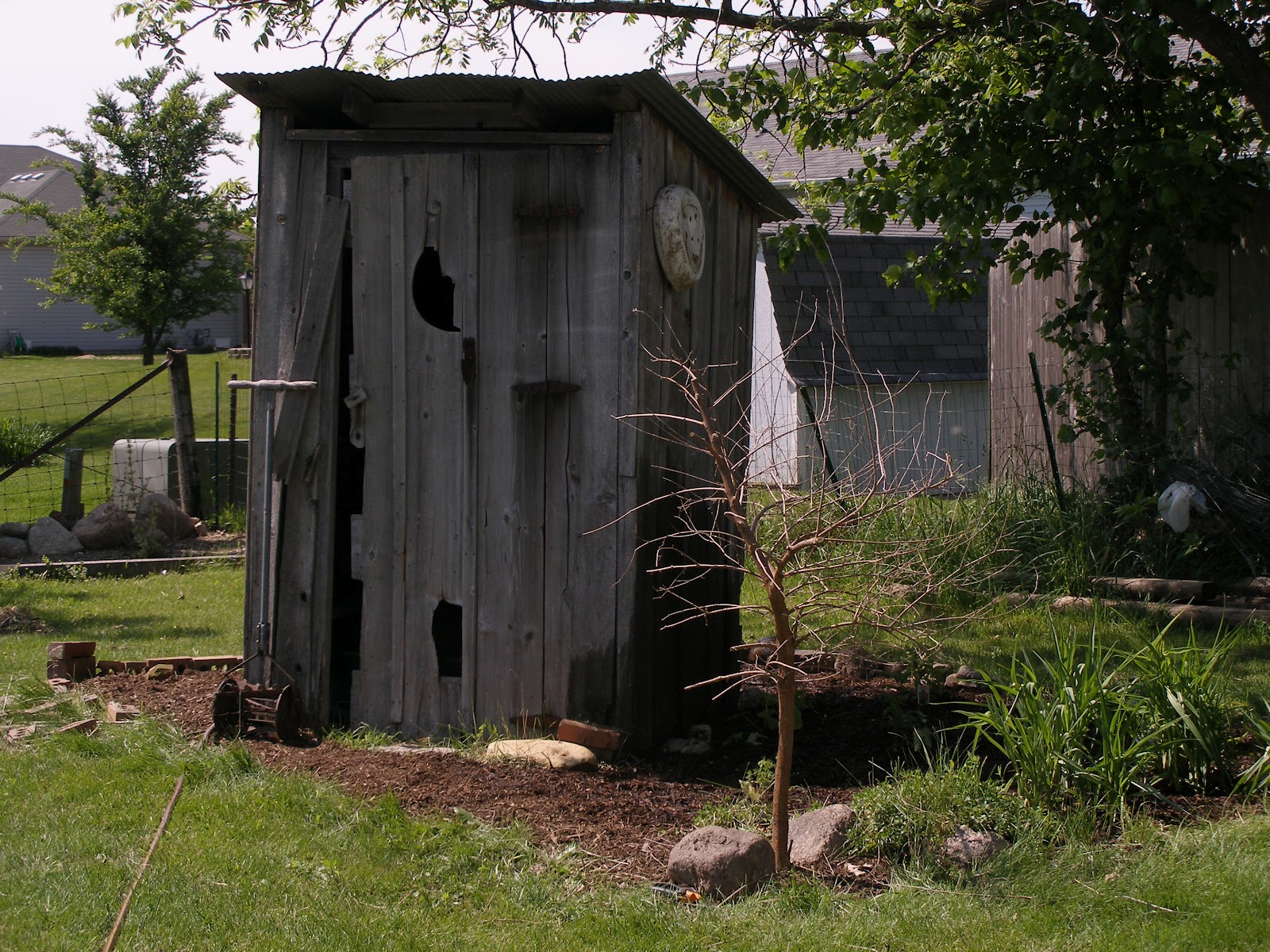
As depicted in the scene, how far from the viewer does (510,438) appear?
16.6ft

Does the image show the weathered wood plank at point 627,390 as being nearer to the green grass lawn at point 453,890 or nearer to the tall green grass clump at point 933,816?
the green grass lawn at point 453,890

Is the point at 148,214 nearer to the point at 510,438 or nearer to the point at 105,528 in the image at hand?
the point at 105,528

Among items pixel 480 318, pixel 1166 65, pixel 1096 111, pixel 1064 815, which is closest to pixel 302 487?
pixel 480 318

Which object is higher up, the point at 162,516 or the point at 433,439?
the point at 433,439

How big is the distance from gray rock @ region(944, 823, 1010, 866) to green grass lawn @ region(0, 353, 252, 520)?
11758 mm

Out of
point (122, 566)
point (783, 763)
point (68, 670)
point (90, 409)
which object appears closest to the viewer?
point (783, 763)

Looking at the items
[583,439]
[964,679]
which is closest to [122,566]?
[583,439]

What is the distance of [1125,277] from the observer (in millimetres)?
8453

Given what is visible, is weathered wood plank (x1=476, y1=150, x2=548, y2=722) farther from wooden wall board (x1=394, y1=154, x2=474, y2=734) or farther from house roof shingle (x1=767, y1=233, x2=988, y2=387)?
house roof shingle (x1=767, y1=233, x2=988, y2=387)

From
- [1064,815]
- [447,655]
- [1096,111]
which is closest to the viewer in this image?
[1064,815]

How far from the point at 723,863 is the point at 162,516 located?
29.2ft

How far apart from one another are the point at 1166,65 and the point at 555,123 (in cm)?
453

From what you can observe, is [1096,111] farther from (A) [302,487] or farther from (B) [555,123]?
(A) [302,487]

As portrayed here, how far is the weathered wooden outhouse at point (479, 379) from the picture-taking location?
16.2 ft
